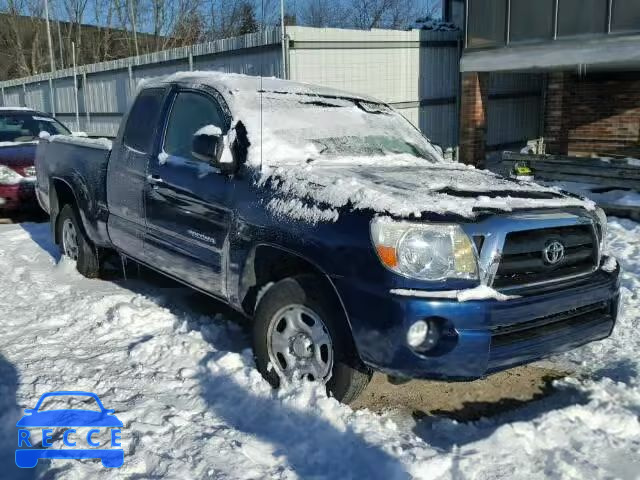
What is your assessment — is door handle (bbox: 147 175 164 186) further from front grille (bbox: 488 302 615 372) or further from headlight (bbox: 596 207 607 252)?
headlight (bbox: 596 207 607 252)

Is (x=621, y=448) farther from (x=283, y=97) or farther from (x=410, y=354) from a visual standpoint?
(x=283, y=97)

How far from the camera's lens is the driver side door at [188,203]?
13.2 ft

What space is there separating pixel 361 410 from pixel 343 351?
47cm

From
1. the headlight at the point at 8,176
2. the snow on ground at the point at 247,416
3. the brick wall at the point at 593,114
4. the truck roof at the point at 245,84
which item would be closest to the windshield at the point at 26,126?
the headlight at the point at 8,176

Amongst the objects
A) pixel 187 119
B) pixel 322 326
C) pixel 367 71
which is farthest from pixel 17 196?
pixel 367 71

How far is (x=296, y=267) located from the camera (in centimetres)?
362

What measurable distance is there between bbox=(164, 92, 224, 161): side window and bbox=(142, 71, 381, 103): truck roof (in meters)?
0.12

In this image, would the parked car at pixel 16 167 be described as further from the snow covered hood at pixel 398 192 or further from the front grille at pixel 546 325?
the front grille at pixel 546 325

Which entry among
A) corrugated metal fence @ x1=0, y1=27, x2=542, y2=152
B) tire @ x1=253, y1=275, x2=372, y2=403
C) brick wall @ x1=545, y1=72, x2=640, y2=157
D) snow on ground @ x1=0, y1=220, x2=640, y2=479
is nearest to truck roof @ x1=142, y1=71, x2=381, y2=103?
tire @ x1=253, y1=275, x2=372, y2=403

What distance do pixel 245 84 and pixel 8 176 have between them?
228 inches

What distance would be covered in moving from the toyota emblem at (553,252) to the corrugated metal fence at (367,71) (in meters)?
8.73

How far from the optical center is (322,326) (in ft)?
11.1

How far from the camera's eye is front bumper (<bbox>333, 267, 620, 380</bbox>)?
9.77 ft

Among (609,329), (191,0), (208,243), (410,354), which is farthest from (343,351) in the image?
(191,0)
